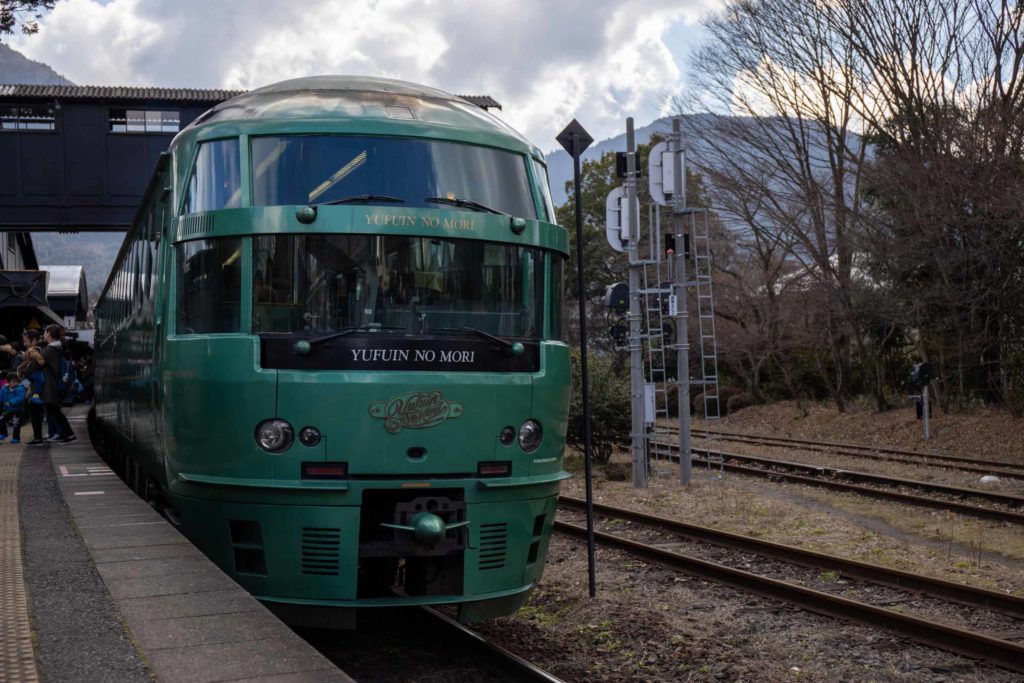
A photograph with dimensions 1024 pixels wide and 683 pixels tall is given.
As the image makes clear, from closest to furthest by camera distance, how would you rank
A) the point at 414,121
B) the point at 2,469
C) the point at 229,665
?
the point at 229,665 < the point at 414,121 < the point at 2,469

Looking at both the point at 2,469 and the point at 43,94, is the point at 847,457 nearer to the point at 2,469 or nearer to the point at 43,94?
the point at 2,469

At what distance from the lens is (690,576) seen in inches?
387

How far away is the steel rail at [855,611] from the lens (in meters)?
6.98

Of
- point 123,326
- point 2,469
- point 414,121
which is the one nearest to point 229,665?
point 414,121

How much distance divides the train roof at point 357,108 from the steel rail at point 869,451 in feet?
34.1

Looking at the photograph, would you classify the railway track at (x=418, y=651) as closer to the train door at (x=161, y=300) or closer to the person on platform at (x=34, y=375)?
the train door at (x=161, y=300)

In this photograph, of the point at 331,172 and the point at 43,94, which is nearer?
the point at 331,172

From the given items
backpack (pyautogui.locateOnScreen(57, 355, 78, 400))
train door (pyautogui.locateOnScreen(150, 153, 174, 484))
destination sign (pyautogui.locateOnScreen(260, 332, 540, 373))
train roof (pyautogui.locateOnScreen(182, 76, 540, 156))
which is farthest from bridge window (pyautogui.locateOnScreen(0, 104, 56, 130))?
destination sign (pyautogui.locateOnScreen(260, 332, 540, 373))

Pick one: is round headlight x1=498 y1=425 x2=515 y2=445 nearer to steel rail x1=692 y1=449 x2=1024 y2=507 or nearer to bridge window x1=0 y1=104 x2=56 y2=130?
steel rail x1=692 y1=449 x2=1024 y2=507

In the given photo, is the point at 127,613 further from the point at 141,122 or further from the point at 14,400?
the point at 141,122

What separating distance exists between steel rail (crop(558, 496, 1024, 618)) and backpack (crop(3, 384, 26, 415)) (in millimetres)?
9037

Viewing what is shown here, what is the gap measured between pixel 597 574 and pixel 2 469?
6784mm

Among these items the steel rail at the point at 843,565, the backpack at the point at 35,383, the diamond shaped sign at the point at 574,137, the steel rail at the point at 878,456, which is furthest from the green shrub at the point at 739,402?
the diamond shaped sign at the point at 574,137

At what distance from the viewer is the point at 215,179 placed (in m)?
7.05
